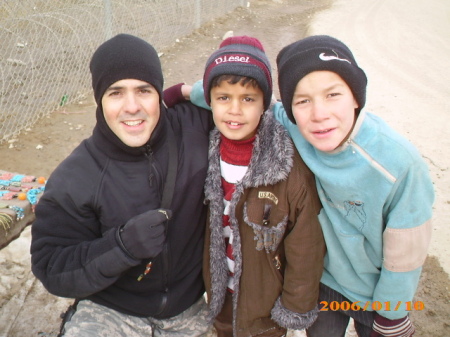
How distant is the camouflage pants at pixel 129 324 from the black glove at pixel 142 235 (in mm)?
567

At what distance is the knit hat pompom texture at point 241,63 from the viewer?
1.92m

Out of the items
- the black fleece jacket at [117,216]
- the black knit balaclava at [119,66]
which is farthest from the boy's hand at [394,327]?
the black knit balaclava at [119,66]

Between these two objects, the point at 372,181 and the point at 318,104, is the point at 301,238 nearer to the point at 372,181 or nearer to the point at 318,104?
the point at 372,181

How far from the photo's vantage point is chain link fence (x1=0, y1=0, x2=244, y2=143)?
580cm

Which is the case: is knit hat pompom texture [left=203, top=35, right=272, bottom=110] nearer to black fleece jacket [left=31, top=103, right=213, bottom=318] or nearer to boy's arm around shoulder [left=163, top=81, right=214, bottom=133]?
boy's arm around shoulder [left=163, top=81, right=214, bottom=133]

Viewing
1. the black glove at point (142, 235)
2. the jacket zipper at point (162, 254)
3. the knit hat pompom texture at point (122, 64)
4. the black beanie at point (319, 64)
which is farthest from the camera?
the jacket zipper at point (162, 254)

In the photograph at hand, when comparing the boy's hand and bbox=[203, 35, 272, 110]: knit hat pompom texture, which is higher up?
bbox=[203, 35, 272, 110]: knit hat pompom texture

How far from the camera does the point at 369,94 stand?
23.8 ft

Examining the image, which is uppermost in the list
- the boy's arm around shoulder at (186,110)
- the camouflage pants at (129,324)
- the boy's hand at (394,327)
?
the boy's arm around shoulder at (186,110)

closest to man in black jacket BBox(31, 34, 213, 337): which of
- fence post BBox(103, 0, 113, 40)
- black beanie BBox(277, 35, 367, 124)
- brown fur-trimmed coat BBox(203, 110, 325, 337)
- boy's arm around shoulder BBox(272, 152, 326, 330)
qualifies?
brown fur-trimmed coat BBox(203, 110, 325, 337)

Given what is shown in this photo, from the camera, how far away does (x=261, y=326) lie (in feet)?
7.55

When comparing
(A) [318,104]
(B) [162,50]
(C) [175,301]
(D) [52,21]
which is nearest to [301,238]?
(A) [318,104]

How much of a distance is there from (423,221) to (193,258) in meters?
1.22
